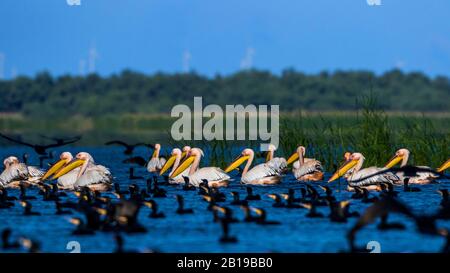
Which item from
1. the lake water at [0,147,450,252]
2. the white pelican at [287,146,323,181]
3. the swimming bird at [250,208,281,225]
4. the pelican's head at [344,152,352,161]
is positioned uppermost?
the pelican's head at [344,152,352,161]

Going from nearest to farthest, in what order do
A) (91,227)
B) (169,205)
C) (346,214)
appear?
(91,227)
(346,214)
(169,205)

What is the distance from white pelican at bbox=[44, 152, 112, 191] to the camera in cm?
2109

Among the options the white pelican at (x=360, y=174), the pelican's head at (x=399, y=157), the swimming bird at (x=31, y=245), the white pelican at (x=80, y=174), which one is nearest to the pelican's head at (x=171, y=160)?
the white pelican at (x=80, y=174)

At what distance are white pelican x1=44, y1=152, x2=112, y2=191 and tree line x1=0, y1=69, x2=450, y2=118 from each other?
156 ft

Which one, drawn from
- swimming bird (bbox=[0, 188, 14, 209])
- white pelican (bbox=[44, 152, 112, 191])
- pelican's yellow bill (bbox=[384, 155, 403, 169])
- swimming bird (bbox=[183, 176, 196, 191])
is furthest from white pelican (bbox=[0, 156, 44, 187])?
pelican's yellow bill (bbox=[384, 155, 403, 169])

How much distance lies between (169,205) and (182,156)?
5.41 metres

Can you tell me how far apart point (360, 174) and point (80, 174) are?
4567 mm

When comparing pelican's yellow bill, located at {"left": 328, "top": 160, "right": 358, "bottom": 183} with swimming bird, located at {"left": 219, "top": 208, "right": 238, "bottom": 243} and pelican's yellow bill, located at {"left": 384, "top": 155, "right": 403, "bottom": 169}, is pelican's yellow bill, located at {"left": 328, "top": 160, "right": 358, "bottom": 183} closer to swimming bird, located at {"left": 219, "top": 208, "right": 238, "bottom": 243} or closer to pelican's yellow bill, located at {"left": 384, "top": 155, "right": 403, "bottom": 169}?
pelican's yellow bill, located at {"left": 384, "top": 155, "right": 403, "bottom": 169}

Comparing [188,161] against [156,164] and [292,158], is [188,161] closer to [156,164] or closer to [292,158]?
[292,158]

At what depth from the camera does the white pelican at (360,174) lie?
20.9m

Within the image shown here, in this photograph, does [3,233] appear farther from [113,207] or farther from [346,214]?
[346,214]

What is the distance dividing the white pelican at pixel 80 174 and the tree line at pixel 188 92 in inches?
1869
